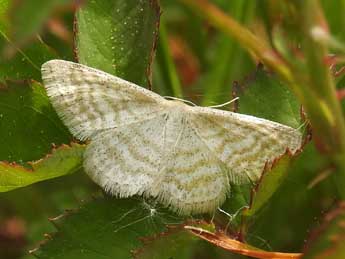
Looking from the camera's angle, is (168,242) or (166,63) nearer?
(168,242)

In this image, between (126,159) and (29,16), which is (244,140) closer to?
(126,159)

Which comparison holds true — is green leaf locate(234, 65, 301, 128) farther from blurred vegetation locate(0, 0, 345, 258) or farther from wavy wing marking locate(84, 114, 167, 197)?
wavy wing marking locate(84, 114, 167, 197)

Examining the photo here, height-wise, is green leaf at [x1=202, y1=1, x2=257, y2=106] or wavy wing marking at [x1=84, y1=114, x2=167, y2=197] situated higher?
green leaf at [x1=202, y1=1, x2=257, y2=106]

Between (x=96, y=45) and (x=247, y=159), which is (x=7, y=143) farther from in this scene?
(x=247, y=159)

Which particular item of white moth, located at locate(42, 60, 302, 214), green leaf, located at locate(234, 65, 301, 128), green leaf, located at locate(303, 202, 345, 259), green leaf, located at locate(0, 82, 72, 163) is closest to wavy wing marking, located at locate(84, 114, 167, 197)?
white moth, located at locate(42, 60, 302, 214)

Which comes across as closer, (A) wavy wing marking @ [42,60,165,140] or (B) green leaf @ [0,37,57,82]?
(A) wavy wing marking @ [42,60,165,140]

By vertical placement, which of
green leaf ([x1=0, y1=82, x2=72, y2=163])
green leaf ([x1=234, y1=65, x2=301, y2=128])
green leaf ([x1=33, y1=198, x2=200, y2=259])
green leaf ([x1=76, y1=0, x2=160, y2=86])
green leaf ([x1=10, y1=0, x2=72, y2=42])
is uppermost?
green leaf ([x1=10, y1=0, x2=72, y2=42])

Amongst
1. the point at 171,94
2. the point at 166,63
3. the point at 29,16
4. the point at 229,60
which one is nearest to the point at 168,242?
the point at 29,16
